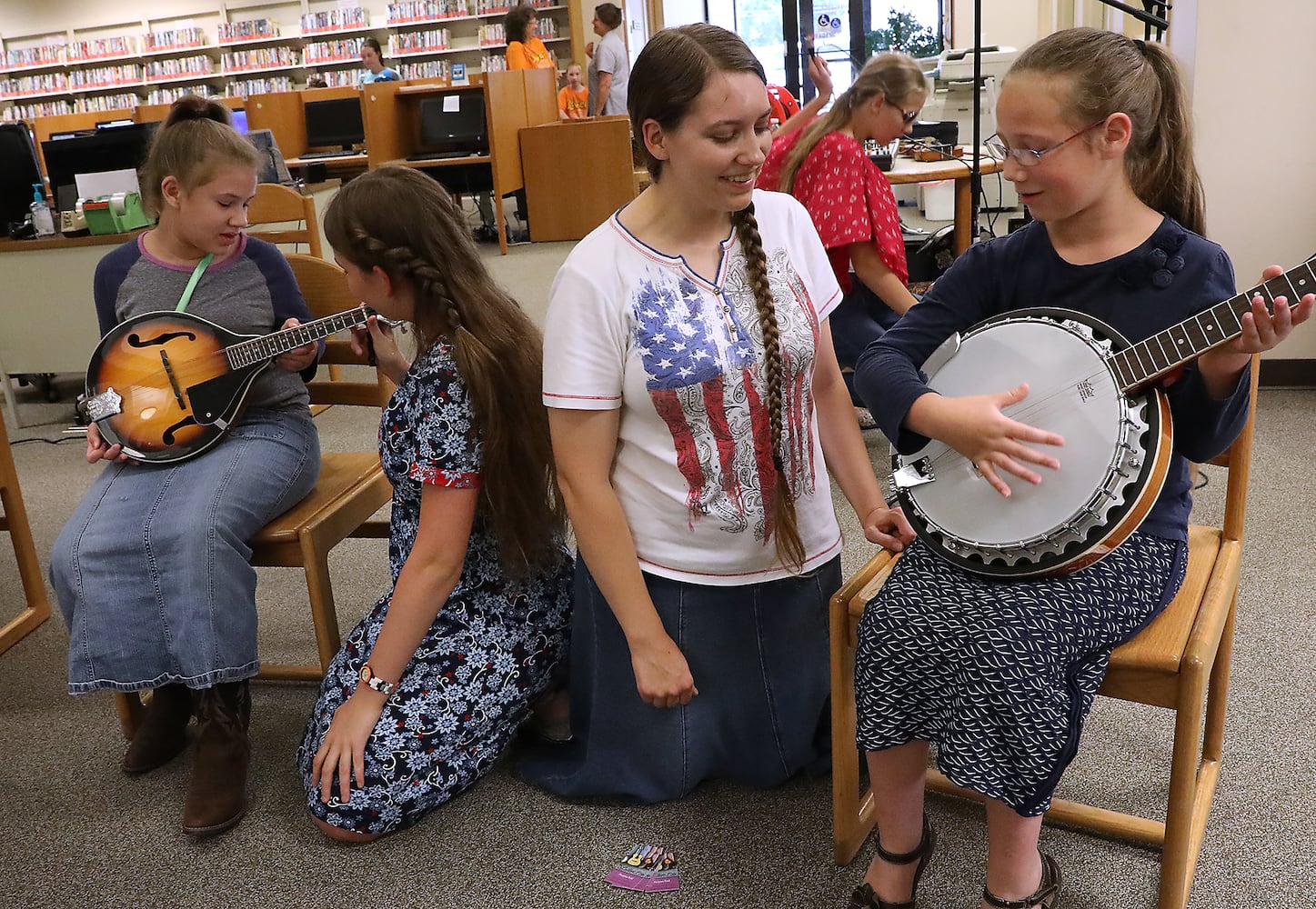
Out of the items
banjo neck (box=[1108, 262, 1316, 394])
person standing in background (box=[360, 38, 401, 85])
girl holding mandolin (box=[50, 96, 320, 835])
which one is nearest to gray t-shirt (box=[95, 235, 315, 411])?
girl holding mandolin (box=[50, 96, 320, 835])

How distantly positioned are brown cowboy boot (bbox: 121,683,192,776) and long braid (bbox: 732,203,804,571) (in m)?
1.06

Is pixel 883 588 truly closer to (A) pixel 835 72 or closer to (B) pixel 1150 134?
(B) pixel 1150 134

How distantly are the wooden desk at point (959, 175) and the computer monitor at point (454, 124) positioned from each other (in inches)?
153

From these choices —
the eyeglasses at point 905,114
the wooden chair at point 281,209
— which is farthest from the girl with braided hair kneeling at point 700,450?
the wooden chair at point 281,209

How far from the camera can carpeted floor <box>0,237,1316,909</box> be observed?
1.42 metres

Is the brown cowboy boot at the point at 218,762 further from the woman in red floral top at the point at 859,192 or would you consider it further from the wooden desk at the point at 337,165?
the wooden desk at the point at 337,165

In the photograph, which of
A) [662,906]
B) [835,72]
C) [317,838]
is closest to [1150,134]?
[662,906]

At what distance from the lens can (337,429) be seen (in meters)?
3.62

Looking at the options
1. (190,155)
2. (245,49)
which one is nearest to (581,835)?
(190,155)

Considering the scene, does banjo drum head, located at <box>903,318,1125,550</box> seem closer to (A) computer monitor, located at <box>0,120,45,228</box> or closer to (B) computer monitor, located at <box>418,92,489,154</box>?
(A) computer monitor, located at <box>0,120,45,228</box>

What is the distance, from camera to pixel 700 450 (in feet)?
4.64

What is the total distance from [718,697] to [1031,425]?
2.02 feet

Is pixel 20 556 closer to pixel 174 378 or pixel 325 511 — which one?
pixel 174 378

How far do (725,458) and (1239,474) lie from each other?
25.5 inches
